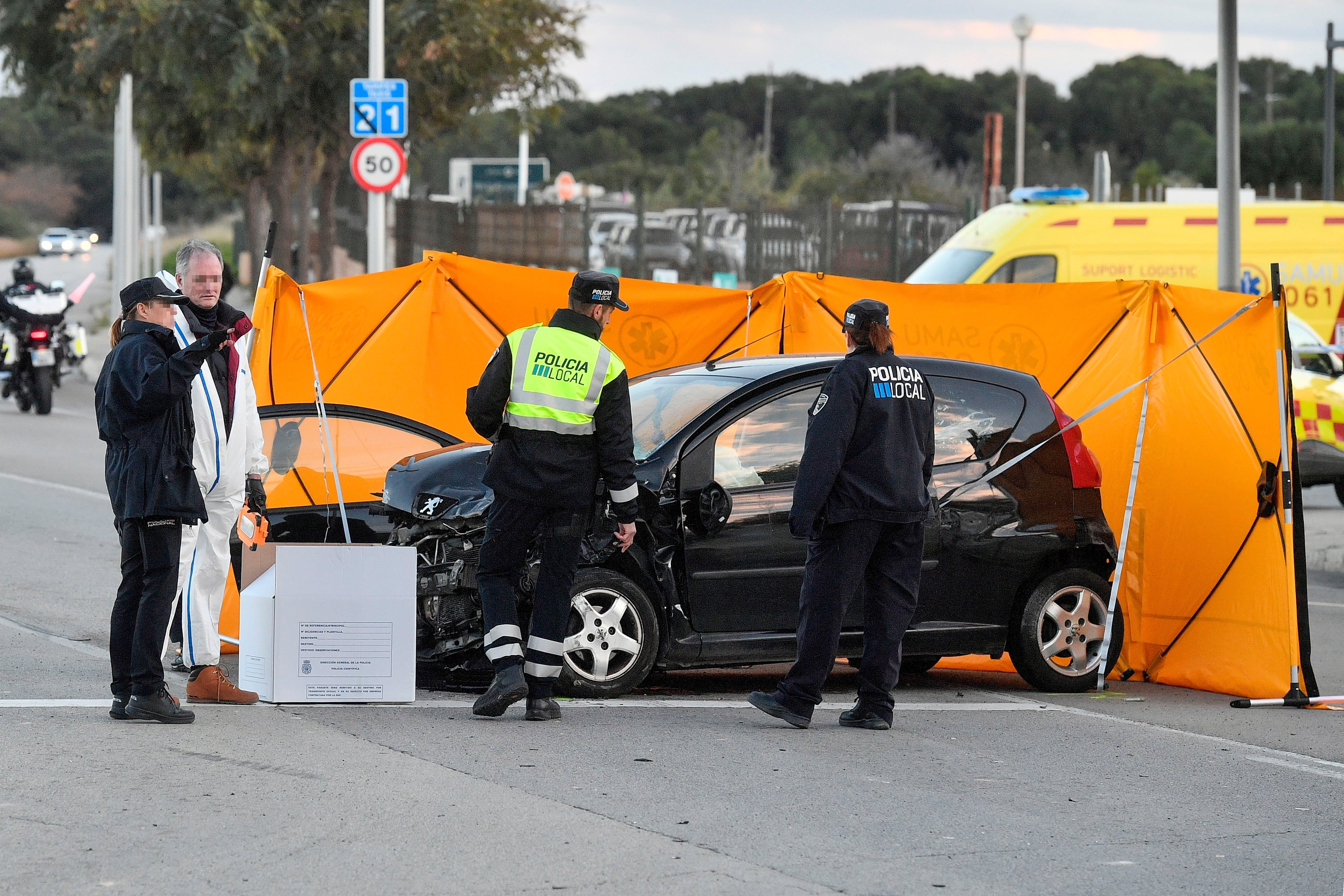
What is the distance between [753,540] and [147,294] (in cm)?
271

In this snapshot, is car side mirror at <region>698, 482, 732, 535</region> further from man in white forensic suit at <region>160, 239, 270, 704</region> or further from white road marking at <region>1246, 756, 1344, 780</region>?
white road marking at <region>1246, 756, 1344, 780</region>

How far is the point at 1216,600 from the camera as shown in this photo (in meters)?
8.52

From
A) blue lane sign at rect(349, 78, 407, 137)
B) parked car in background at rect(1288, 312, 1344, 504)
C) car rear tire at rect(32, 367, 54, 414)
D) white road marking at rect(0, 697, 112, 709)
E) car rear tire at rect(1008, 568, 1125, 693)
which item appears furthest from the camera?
car rear tire at rect(32, 367, 54, 414)

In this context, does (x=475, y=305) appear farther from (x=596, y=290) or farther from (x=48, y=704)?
(x=48, y=704)

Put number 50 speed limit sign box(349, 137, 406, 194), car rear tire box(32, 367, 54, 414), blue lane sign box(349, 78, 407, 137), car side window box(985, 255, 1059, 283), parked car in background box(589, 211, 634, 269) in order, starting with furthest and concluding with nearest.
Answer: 1. parked car in background box(589, 211, 634, 269)
2. car rear tire box(32, 367, 54, 414)
3. car side window box(985, 255, 1059, 283)
4. blue lane sign box(349, 78, 407, 137)
5. number 50 speed limit sign box(349, 137, 406, 194)

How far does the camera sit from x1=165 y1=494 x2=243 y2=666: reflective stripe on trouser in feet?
22.5

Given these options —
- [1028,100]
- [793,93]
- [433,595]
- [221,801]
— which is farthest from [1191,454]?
[793,93]

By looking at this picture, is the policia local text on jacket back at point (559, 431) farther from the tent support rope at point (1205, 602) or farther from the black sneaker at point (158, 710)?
the tent support rope at point (1205, 602)

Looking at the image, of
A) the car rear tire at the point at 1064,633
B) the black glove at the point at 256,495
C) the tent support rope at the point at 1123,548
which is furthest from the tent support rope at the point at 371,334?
the tent support rope at the point at 1123,548

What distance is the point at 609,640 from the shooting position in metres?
7.32

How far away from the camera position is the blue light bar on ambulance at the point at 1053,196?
61.9 feet

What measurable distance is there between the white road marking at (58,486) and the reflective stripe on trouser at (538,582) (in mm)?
7410

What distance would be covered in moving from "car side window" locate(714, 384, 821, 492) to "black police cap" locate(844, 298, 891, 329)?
693mm

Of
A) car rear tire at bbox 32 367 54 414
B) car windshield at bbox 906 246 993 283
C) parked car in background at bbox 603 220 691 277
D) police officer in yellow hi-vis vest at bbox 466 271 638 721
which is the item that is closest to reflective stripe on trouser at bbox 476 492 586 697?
police officer in yellow hi-vis vest at bbox 466 271 638 721
